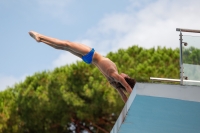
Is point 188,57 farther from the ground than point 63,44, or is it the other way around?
point 63,44

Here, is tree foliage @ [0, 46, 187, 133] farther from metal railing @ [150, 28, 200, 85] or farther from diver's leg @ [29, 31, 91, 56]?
metal railing @ [150, 28, 200, 85]

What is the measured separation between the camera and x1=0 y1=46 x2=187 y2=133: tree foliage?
24.1 metres

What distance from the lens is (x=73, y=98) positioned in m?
24.8

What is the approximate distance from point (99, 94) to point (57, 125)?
11.4 ft

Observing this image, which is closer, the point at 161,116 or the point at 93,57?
the point at 161,116

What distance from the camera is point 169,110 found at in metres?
6.63

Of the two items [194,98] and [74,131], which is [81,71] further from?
[194,98]

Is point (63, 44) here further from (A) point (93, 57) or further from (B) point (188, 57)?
(B) point (188, 57)

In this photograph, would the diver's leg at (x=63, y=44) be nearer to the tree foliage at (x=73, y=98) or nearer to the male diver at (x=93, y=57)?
the male diver at (x=93, y=57)

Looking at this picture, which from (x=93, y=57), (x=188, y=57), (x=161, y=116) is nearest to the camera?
(x=161, y=116)

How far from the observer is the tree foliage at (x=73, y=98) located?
78.9 feet

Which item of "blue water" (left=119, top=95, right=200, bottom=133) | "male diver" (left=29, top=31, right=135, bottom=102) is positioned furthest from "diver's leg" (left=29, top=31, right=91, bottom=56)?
"blue water" (left=119, top=95, right=200, bottom=133)

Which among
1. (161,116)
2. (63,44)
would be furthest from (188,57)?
(63,44)

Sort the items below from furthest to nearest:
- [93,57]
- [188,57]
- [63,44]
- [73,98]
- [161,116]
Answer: [73,98] < [93,57] < [63,44] < [188,57] < [161,116]
